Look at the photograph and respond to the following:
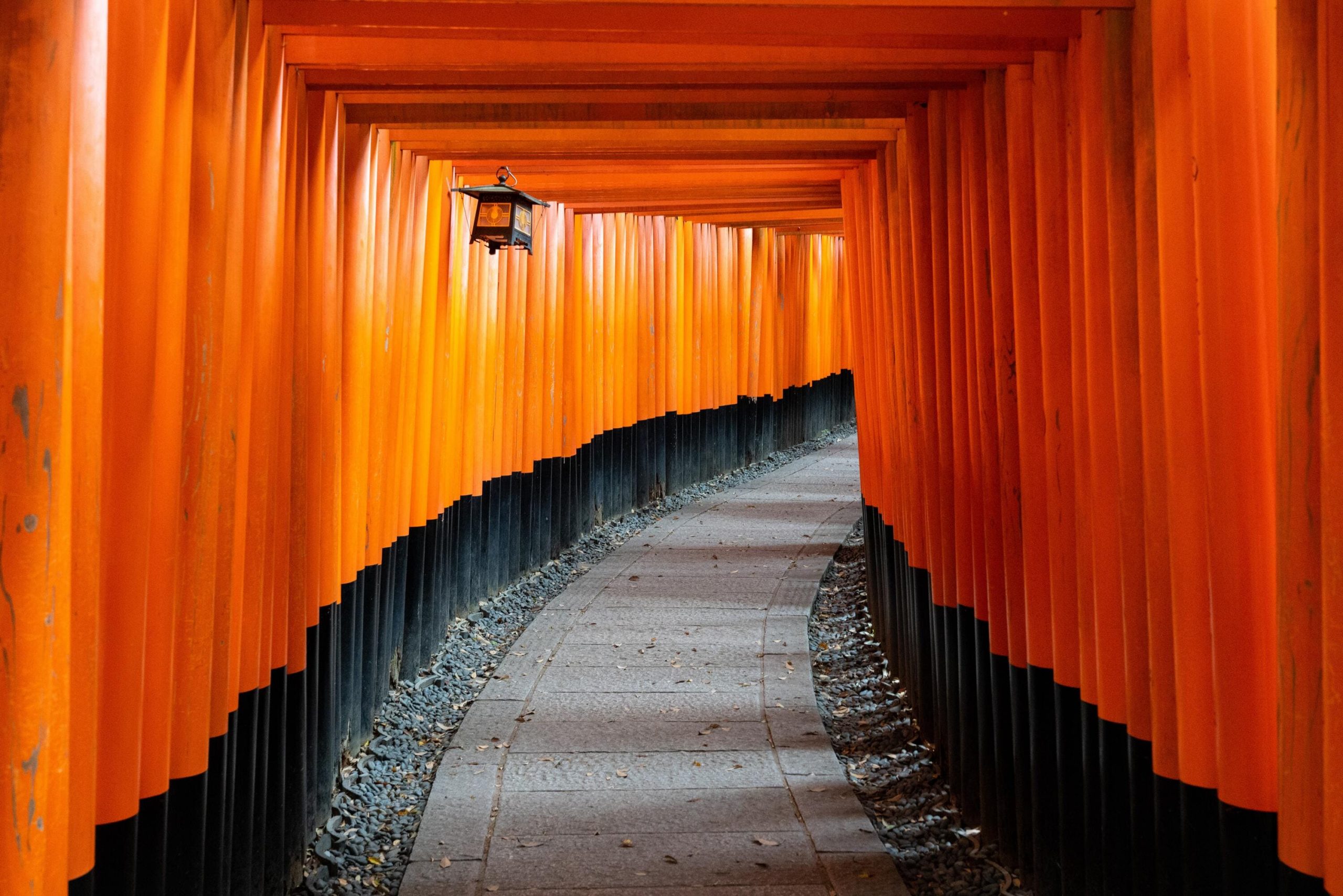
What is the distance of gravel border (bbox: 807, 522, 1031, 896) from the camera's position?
458 centimetres

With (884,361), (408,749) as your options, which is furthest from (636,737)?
(884,361)

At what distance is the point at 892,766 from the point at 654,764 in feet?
3.80

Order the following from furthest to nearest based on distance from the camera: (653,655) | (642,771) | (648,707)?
(653,655), (648,707), (642,771)

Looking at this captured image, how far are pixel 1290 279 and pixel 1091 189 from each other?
132 cm

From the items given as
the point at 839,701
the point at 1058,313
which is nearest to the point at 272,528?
the point at 1058,313

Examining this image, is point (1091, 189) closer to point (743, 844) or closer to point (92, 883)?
point (743, 844)

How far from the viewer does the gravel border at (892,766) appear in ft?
15.0

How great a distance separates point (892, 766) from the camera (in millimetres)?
5867

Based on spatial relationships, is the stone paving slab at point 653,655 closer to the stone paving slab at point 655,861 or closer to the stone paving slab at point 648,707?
the stone paving slab at point 648,707

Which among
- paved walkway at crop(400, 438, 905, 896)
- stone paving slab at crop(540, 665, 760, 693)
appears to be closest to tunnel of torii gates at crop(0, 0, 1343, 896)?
paved walkway at crop(400, 438, 905, 896)

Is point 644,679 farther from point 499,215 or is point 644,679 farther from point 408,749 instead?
point 499,215

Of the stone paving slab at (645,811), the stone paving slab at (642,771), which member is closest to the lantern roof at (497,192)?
the stone paving slab at (642,771)

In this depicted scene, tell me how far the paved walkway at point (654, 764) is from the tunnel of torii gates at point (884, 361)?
605mm

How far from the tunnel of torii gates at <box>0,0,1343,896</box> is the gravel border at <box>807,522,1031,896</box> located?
0.19 meters
